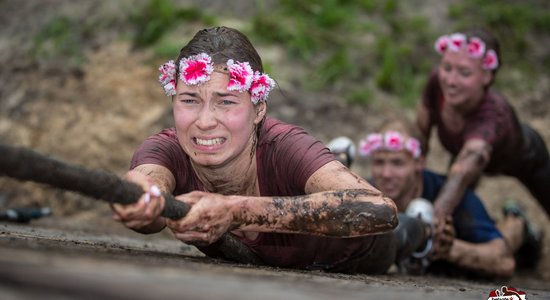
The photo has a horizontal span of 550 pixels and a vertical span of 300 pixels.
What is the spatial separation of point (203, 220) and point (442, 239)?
9.00ft

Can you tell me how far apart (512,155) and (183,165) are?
3611 millimetres

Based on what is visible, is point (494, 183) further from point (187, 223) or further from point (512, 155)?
point (187, 223)

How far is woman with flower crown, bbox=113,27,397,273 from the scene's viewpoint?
2930mm

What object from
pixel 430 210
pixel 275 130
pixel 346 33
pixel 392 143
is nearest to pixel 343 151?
pixel 392 143

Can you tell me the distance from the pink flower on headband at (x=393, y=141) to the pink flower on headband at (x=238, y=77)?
8.85ft

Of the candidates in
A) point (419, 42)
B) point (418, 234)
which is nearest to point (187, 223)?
point (418, 234)

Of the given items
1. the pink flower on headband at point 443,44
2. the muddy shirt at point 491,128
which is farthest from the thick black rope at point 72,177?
the pink flower on headband at point 443,44

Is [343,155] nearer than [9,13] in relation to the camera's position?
Yes

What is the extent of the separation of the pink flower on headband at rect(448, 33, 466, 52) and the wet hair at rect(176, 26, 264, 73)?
299 centimetres

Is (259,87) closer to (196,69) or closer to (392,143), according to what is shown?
(196,69)

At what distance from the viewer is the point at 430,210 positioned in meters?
5.25

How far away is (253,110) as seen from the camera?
3379 millimetres

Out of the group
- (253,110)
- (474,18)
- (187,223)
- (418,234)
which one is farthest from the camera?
(474,18)

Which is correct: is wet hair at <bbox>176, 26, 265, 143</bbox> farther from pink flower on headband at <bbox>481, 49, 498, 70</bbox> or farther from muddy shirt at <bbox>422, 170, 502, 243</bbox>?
pink flower on headband at <bbox>481, 49, 498, 70</bbox>
